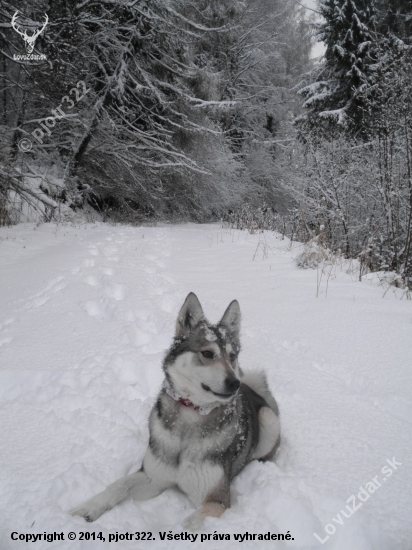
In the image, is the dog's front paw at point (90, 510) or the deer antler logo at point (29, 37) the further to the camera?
the deer antler logo at point (29, 37)

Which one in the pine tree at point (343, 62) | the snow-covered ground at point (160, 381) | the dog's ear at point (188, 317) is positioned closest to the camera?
the snow-covered ground at point (160, 381)

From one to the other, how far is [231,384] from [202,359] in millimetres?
247

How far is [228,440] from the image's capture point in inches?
76.4

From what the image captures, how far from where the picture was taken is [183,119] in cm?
1280

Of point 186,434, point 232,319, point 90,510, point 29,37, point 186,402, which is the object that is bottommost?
point 90,510

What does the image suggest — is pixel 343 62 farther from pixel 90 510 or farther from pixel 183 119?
pixel 90 510

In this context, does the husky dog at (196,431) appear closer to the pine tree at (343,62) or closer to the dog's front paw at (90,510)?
the dog's front paw at (90,510)

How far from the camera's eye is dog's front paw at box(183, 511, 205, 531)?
5.44 feet

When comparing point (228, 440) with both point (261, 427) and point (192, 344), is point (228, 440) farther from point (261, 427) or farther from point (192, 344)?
point (192, 344)

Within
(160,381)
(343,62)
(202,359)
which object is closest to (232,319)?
(202,359)

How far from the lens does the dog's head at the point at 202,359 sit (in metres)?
1.81

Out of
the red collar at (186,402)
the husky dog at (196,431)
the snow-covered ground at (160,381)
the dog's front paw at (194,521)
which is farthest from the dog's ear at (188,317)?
the dog's front paw at (194,521)

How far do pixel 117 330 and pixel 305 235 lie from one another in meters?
6.50

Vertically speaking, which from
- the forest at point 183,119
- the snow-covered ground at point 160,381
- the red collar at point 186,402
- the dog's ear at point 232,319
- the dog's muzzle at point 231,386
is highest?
the forest at point 183,119
